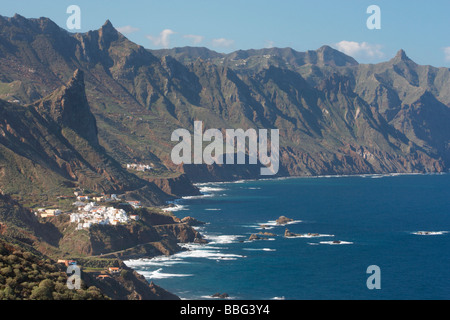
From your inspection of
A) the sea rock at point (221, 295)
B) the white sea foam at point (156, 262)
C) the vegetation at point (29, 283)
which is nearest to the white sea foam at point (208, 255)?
the white sea foam at point (156, 262)

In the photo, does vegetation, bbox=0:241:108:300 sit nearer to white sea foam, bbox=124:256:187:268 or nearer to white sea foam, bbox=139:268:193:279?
white sea foam, bbox=139:268:193:279

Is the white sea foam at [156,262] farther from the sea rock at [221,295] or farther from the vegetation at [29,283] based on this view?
the vegetation at [29,283]

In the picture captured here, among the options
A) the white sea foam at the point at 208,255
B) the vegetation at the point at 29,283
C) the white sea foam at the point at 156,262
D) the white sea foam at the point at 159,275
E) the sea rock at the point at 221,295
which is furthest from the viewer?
the white sea foam at the point at 208,255

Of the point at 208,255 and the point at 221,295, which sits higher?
the point at 208,255

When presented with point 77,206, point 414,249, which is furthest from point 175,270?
point 414,249

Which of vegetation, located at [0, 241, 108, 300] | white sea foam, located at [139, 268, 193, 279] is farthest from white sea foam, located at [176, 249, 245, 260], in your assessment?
vegetation, located at [0, 241, 108, 300]

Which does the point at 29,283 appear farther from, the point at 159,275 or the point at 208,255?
the point at 208,255

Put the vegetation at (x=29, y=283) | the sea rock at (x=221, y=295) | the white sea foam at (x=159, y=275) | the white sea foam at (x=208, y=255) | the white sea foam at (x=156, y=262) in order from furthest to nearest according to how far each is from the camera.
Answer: the white sea foam at (x=208, y=255) → the white sea foam at (x=156, y=262) → the white sea foam at (x=159, y=275) → the sea rock at (x=221, y=295) → the vegetation at (x=29, y=283)

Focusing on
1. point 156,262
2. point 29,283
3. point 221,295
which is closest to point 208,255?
point 156,262
